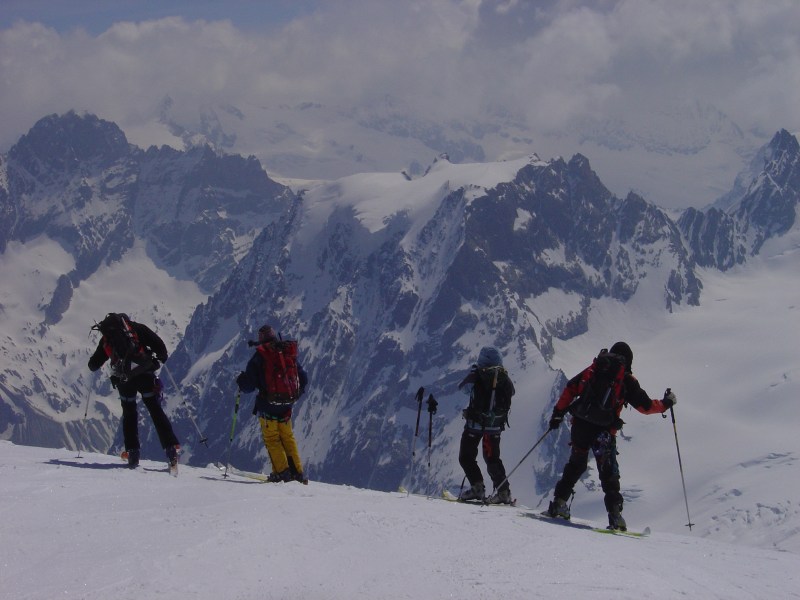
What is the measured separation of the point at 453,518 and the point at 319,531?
114 inches

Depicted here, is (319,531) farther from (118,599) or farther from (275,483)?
(275,483)

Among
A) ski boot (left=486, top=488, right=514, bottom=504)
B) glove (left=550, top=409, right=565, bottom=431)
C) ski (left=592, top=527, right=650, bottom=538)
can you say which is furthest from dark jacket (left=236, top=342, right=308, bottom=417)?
ski (left=592, top=527, right=650, bottom=538)

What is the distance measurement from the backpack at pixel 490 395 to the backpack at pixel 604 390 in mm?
2155

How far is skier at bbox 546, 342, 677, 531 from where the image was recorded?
18031 millimetres

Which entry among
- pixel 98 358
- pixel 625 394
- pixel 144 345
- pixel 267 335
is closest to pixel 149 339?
pixel 144 345

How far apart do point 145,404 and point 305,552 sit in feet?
25.2

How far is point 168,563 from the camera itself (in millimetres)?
12180

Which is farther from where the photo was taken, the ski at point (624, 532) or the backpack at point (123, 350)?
the backpack at point (123, 350)

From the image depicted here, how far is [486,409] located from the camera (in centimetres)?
1989

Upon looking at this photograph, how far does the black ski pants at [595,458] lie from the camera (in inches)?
719

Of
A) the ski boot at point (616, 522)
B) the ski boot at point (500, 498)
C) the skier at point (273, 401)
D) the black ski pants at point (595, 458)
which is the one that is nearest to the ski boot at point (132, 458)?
the skier at point (273, 401)

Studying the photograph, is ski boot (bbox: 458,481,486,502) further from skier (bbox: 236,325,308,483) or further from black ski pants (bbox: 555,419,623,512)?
skier (bbox: 236,325,308,483)

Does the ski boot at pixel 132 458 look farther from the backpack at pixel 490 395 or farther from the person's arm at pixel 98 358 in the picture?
the backpack at pixel 490 395

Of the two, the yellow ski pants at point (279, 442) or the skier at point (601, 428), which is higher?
the skier at point (601, 428)
